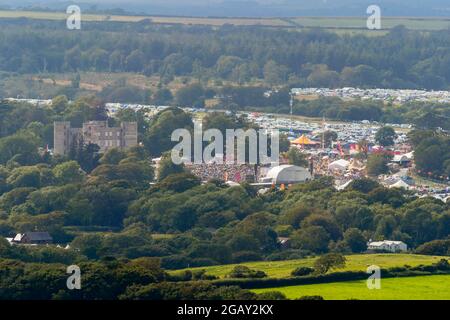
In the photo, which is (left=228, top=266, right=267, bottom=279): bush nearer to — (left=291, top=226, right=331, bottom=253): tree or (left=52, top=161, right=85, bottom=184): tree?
(left=291, top=226, right=331, bottom=253): tree

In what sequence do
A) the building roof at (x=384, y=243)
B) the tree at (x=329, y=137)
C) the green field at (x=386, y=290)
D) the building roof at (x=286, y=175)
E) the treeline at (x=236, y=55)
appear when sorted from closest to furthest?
Result: the green field at (x=386, y=290) → the building roof at (x=384, y=243) → the building roof at (x=286, y=175) → the tree at (x=329, y=137) → the treeline at (x=236, y=55)

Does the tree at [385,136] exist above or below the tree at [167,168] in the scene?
below

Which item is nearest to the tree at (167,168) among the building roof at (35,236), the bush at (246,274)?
the building roof at (35,236)

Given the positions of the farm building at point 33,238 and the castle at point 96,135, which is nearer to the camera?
the farm building at point 33,238

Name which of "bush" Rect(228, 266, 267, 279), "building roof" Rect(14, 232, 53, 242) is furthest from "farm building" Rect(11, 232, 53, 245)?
"bush" Rect(228, 266, 267, 279)

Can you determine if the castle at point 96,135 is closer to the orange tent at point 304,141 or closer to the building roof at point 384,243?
the orange tent at point 304,141

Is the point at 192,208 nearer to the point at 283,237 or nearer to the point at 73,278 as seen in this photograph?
the point at 283,237
